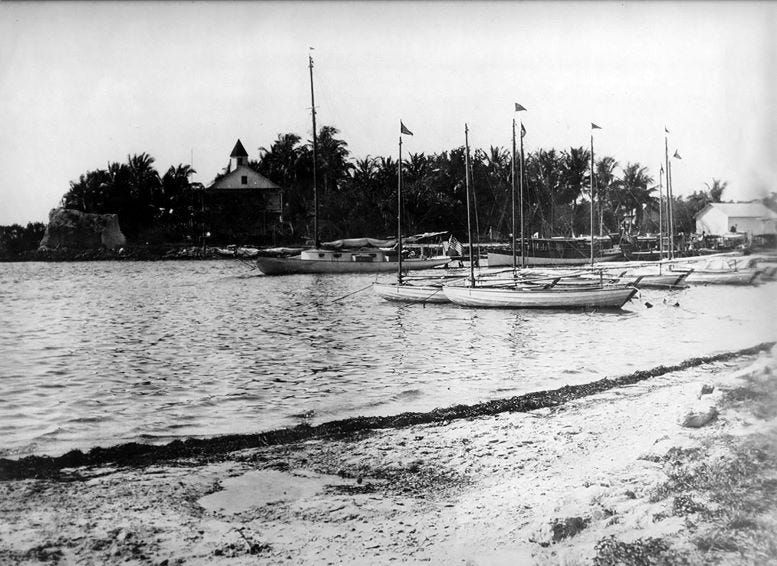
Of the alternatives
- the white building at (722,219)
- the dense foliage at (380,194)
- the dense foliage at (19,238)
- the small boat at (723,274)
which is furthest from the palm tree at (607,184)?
the dense foliage at (19,238)

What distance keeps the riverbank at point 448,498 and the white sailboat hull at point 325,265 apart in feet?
135

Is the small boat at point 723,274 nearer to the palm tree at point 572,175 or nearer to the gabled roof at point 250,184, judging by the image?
the palm tree at point 572,175

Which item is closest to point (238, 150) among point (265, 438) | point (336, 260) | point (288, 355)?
point (336, 260)

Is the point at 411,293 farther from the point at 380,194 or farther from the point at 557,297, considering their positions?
the point at 380,194

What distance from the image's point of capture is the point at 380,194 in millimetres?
66812

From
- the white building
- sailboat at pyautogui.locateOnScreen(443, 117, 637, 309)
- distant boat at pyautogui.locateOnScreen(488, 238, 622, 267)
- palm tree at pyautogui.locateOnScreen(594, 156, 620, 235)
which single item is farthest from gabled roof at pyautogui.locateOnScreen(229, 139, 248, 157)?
sailboat at pyautogui.locateOnScreen(443, 117, 637, 309)

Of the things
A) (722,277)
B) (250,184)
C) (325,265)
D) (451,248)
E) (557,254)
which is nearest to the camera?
(722,277)

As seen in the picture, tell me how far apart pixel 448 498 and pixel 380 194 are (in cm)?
6142

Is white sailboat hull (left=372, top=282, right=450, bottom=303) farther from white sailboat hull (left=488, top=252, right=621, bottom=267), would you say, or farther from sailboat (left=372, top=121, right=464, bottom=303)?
white sailboat hull (left=488, top=252, right=621, bottom=267)

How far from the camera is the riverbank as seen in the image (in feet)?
16.0

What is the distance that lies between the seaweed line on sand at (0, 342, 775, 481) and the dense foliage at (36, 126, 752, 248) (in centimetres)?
4865

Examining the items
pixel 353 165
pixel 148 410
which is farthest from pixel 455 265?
pixel 148 410

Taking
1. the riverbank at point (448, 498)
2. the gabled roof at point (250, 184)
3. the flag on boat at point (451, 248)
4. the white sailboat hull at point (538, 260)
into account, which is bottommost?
the riverbank at point (448, 498)

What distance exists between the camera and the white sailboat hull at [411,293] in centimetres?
2809
